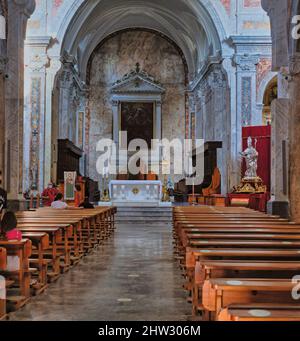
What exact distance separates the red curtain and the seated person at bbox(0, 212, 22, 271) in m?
14.2

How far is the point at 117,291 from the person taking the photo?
5809mm

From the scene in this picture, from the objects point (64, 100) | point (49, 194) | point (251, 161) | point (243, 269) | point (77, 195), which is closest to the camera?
point (243, 269)

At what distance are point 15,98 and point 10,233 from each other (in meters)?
7.56

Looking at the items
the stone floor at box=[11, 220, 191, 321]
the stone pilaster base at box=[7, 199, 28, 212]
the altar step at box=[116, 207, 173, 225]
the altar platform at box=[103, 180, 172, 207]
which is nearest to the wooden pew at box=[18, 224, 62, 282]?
the stone floor at box=[11, 220, 191, 321]

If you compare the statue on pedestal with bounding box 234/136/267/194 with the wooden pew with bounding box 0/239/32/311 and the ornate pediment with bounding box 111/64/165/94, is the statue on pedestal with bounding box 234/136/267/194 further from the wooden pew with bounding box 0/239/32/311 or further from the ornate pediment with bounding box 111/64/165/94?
the wooden pew with bounding box 0/239/32/311

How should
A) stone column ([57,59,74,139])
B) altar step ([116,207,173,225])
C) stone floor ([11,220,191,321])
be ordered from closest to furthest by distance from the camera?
1. stone floor ([11,220,191,321])
2. altar step ([116,207,173,225])
3. stone column ([57,59,74,139])

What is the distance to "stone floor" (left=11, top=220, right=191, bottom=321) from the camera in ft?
15.5

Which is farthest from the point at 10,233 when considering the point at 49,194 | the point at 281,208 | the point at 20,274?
the point at 49,194

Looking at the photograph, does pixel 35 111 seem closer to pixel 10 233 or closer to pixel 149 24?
pixel 149 24

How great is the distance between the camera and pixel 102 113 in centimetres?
2788

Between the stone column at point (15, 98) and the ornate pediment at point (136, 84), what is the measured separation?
46.7ft

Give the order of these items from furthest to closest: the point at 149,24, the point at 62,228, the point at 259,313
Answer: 1. the point at 149,24
2. the point at 62,228
3. the point at 259,313

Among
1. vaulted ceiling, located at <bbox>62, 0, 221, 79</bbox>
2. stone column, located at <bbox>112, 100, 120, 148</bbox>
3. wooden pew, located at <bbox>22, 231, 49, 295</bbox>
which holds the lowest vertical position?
wooden pew, located at <bbox>22, 231, 49, 295</bbox>

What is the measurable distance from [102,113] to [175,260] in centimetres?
2013
